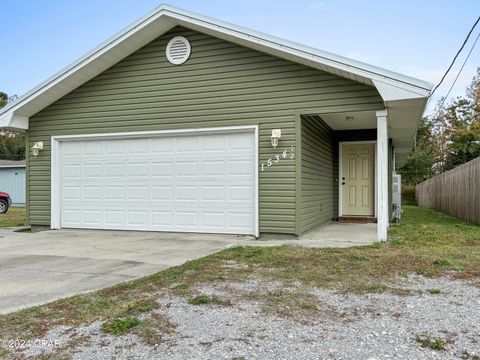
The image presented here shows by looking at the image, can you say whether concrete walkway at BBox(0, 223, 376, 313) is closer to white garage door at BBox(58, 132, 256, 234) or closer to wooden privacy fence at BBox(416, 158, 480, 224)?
white garage door at BBox(58, 132, 256, 234)

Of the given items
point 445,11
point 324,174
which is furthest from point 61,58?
point 445,11

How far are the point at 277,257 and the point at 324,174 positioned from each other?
4.82 meters

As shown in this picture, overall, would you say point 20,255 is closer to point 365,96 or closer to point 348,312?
point 348,312

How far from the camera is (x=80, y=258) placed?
5.88m

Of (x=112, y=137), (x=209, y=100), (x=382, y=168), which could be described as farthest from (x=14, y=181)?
(x=382, y=168)

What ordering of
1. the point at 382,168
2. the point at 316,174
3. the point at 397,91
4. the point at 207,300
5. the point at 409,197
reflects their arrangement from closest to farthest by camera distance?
the point at 207,300, the point at 397,91, the point at 382,168, the point at 316,174, the point at 409,197

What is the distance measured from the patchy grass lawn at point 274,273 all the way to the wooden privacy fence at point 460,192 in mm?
4037

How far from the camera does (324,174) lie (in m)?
10.1

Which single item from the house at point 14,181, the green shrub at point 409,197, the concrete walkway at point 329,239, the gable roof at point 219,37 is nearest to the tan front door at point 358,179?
the gable roof at point 219,37

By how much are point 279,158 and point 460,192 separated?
7.71 m

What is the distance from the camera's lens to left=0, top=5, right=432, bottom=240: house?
24.0 feet

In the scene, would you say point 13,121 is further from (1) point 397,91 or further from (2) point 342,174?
(2) point 342,174

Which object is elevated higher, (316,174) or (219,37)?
(219,37)

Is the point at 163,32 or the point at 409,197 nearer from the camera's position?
the point at 163,32
